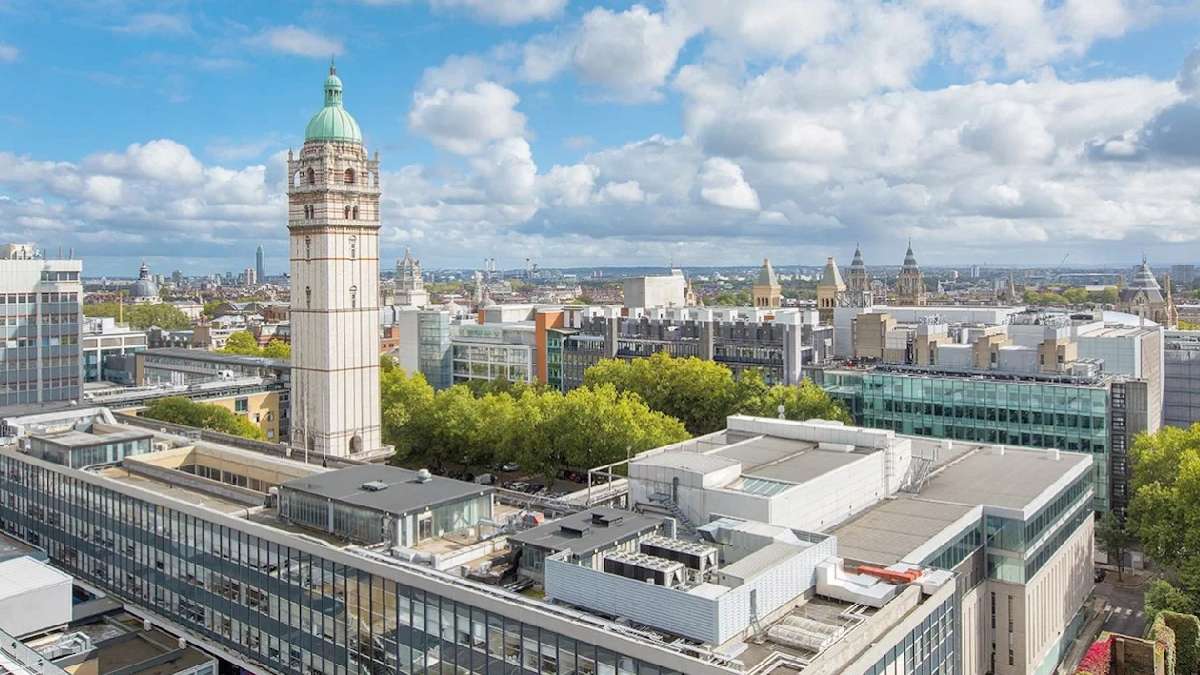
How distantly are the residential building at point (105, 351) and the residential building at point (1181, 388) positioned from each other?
125732 millimetres

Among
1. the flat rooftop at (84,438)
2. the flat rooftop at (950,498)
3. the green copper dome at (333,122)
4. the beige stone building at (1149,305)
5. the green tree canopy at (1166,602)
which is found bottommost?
the green tree canopy at (1166,602)

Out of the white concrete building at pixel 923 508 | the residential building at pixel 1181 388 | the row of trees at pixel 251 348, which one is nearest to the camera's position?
the white concrete building at pixel 923 508

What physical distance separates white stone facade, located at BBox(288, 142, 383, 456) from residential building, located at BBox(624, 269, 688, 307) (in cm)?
8596

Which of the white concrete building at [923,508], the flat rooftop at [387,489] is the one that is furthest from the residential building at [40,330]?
the white concrete building at [923,508]

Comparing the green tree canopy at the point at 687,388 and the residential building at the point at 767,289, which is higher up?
the residential building at the point at 767,289

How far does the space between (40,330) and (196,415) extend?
67.9ft

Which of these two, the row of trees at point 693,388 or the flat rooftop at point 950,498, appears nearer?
the flat rooftop at point 950,498

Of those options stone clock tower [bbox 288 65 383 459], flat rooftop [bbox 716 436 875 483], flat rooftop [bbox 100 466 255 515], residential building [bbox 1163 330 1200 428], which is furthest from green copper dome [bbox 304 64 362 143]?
residential building [bbox 1163 330 1200 428]

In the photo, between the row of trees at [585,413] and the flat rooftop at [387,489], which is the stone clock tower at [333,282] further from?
the flat rooftop at [387,489]

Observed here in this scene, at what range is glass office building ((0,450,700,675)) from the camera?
3122cm

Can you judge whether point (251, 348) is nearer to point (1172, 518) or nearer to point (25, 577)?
point (25, 577)

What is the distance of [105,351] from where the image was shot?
13475cm

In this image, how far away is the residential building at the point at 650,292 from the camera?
170 m

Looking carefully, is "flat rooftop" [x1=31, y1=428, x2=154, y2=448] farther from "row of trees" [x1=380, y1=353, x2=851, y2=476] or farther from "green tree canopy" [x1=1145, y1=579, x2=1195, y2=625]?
"green tree canopy" [x1=1145, y1=579, x2=1195, y2=625]
